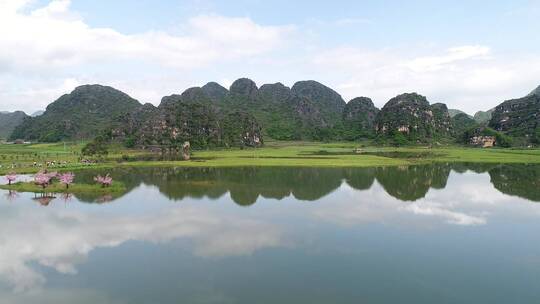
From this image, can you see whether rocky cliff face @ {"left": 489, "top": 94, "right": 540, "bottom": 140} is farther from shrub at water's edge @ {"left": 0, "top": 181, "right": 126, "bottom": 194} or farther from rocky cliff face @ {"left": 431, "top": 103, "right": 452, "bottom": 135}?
shrub at water's edge @ {"left": 0, "top": 181, "right": 126, "bottom": 194}

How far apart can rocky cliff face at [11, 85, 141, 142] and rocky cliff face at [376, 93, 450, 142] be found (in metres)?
83.9

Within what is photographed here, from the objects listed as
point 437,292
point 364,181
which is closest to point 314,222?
point 437,292

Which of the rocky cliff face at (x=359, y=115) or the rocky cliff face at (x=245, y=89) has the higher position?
the rocky cliff face at (x=245, y=89)

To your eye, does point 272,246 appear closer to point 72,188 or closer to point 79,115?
point 72,188

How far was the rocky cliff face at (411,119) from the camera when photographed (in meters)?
119

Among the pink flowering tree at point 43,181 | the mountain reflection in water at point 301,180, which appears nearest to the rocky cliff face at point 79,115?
the mountain reflection in water at point 301,180

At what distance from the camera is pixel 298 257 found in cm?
1764

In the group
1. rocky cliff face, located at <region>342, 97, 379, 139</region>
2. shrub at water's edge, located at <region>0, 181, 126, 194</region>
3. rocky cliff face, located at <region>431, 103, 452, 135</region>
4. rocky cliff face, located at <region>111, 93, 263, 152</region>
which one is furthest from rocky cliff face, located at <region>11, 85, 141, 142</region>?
rocky cliff face, located at <region>431, 103, 452, 135</region>

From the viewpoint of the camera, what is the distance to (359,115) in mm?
161625

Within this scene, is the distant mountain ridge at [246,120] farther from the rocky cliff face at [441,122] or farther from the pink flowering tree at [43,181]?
the pink flowering tree at [43,181]

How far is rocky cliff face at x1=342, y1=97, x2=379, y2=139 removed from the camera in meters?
152

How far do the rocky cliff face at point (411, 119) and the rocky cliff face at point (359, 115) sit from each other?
22094 mm

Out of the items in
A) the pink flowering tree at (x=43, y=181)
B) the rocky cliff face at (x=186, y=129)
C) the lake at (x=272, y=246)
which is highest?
the rocky cliff face at (x=186, y=129)

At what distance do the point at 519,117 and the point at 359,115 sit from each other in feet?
185
